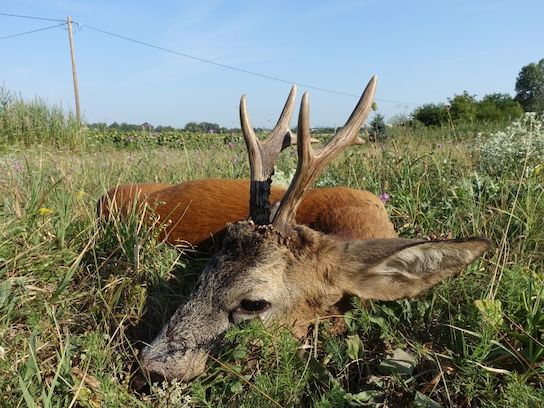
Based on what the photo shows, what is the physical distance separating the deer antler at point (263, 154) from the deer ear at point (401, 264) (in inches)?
19.9

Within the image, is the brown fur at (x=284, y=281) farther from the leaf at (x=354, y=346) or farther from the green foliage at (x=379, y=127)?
the green foliage at (x=379, y=127)

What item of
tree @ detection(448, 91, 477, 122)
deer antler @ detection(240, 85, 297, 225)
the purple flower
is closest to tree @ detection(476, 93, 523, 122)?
tree @ detection(448, 91, 477, 122)

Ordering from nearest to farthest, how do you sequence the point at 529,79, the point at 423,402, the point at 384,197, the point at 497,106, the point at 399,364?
the point at 423,402, the point at 399,364, the point at 384,197, the point at 497,106, the point at 529,79

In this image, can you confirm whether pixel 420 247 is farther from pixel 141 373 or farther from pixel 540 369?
pixel 141 373

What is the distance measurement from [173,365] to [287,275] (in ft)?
2.26

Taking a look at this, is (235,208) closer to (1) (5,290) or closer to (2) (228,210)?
(2) (228,210)

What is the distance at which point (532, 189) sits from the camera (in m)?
3.82

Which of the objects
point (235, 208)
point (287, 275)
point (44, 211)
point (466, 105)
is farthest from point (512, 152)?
point (466, 105)

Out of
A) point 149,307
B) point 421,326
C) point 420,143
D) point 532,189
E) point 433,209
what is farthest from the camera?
point 420,143

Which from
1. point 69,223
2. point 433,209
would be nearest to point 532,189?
point 433,209

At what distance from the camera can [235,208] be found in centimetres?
390

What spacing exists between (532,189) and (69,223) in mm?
3250

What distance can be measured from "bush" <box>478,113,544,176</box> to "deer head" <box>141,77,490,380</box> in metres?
2.47

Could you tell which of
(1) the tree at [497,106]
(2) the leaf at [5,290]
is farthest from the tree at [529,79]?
(2) the leaf at [5,290]
